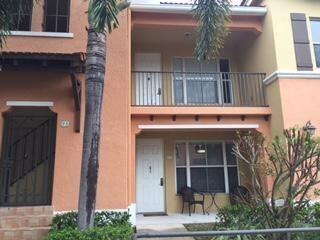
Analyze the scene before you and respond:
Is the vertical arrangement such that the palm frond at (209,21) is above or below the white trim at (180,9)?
below

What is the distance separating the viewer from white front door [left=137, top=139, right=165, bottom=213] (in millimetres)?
11992

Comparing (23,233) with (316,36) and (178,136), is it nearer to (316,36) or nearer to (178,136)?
(178,136)

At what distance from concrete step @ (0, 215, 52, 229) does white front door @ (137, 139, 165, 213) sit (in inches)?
177

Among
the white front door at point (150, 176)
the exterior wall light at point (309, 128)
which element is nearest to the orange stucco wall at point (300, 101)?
the exterior wall light at point (309, 128)

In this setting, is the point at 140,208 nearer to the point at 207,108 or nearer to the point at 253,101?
the point at 207,108

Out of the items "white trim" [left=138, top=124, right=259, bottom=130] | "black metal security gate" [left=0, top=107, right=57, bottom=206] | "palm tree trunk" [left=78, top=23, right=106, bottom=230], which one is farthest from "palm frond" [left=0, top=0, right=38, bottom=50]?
"white trim" [left=138, top=124, right=259, bottom=130]

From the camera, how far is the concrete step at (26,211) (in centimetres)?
805

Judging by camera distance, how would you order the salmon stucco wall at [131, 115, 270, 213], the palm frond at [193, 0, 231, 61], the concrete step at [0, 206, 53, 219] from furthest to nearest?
the salmon stucco wall at [131, 115, 270, 213]
the palm frond at [193, 0, 231, 61]
the concrete step at [0, 206, 53, 219]

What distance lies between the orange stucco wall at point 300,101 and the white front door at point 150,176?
4.83 meters

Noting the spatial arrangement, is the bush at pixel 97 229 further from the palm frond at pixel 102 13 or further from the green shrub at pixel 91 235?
the palm frond at pixel 102 13

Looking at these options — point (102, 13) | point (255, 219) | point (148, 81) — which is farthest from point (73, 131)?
point (255, 219)

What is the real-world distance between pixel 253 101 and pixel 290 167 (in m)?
5.69

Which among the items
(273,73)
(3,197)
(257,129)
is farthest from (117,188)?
(273,73)

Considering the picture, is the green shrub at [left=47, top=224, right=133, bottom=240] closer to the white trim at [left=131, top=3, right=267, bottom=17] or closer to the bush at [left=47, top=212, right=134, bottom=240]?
the bush at [left=47, top=212, right=134, bottom=240]
